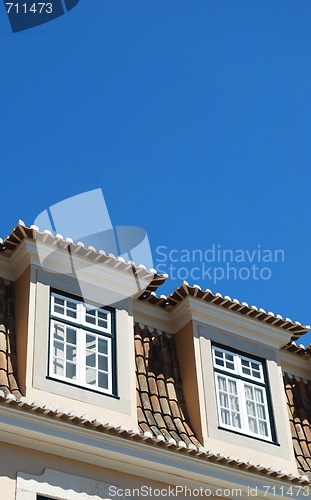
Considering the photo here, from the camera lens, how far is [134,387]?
40.6 ft

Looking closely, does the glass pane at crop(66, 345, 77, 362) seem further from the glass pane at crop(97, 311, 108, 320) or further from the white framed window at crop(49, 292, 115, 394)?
the glass pane at crop(97, 311, 108, 320)

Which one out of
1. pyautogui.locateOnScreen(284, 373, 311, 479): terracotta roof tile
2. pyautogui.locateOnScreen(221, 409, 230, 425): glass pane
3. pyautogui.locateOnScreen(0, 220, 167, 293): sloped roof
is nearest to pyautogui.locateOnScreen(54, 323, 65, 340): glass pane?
pyautogui.locateOnScreen(0, 220, 167, 293): sloped roof

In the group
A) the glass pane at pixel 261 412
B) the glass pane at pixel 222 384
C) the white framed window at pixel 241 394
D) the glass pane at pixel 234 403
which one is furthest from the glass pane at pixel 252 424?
the glass pane at pixel 222 384

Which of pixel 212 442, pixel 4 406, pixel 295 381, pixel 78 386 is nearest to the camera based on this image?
pixel 4 406

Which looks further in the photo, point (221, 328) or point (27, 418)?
point (221, 328)

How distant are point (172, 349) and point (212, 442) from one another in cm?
177

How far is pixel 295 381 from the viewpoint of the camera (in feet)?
48.7

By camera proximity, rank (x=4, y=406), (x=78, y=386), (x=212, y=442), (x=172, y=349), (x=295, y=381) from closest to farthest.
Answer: (x=4, y=406) < (x=78, y=386) < (x=212, y=442) < (x=172, y=349) < (x=295, y=381)

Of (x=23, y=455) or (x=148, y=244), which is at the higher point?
(x=148, y=244)

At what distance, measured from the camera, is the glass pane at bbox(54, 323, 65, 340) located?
39.7 feet

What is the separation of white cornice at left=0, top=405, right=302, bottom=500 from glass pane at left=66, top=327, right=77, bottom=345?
157 cm

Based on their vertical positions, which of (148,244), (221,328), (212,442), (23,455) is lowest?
(23,455)

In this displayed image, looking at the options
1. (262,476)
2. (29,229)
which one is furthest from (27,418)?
(262,476)

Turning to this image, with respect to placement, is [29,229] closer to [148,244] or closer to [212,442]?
[148,244]
